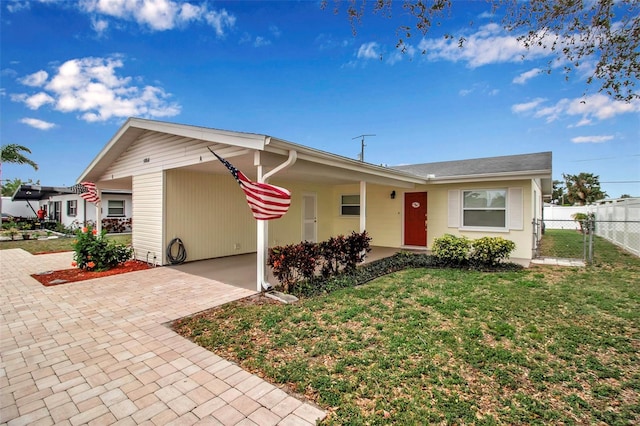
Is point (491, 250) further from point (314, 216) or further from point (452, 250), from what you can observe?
point (314, 216)

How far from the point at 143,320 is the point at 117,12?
846 cm

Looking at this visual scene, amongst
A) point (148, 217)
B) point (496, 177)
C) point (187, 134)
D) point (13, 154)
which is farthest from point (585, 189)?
point (13, 154)

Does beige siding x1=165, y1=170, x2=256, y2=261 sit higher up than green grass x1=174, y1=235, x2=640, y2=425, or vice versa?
beige siding x1=165, y1=170, x2=256, y2=261

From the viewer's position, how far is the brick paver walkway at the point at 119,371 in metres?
2.31

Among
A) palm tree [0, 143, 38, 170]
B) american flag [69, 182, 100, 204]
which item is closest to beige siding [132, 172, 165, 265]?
american flag [69, 182, 100, 204]

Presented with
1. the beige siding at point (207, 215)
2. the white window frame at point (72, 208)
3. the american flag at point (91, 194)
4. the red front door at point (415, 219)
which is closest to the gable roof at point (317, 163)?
the american flag at point (91, 194)

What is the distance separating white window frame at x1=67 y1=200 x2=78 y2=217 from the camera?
18.8 metres

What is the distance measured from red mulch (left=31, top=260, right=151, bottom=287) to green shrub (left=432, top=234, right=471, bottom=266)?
26.6 feet

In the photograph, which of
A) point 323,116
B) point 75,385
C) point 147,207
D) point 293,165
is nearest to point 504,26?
point 293,165

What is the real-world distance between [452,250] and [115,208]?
19.4 m

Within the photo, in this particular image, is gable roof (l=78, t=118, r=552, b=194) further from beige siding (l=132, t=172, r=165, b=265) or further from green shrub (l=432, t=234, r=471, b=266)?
green shrub (l=432, t=234, r=471, b=266)

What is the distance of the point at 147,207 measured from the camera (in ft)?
28.2

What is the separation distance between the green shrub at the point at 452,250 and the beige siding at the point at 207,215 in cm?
612

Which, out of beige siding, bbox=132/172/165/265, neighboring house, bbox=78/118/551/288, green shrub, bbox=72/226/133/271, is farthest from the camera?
beige siding, bbox=132/172/165/265
